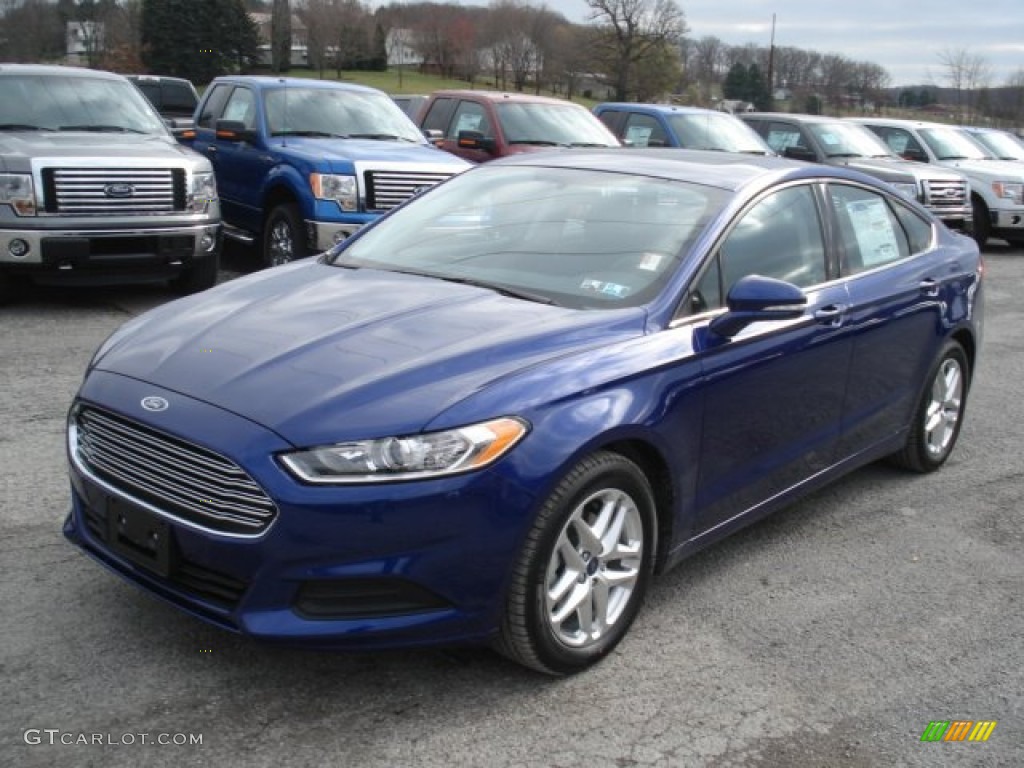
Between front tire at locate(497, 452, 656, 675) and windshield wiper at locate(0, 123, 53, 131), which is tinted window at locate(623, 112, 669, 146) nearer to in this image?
windshield wiper at locate(0, 123, 53, 131)

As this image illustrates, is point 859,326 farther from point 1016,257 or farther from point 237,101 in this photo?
point 1016,257

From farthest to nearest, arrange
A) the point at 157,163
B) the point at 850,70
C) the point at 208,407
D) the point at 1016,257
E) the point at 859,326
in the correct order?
the point at 850,70
the point at 1016,257
the point at 157,163
the point at 859,326
the point at 208,407

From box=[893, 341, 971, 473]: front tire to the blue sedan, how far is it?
525 millimetres

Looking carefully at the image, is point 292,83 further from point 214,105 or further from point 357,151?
point 357,151

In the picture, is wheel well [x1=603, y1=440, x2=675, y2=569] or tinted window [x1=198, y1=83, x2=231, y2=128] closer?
wheel well [x1=603, y1=440, x2=675, y2=569]

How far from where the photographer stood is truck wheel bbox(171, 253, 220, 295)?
29.2 feet

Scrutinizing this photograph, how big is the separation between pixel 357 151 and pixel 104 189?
2325 millimetres

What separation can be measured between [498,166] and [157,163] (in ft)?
14.2

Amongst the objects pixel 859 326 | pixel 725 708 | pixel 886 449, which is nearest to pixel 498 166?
pixel 859 326

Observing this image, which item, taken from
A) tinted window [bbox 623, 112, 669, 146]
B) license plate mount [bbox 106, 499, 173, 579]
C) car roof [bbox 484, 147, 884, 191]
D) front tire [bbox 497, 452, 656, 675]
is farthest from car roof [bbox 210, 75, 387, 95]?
front tire [bbox 497, 452, 656, 675]

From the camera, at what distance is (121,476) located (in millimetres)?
3207

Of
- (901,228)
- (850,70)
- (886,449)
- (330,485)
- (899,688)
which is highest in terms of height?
(850,70)

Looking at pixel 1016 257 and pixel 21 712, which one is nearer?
pixel 21 712

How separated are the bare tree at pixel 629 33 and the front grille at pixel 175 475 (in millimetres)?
61495
